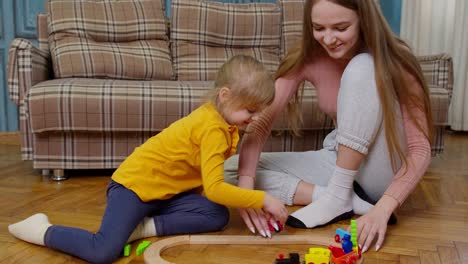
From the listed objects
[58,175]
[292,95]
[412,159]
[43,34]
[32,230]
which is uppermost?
[43,34]

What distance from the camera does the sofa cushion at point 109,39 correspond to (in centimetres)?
209

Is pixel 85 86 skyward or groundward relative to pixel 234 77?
groundward

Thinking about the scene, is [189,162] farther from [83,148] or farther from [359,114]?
[83,148]

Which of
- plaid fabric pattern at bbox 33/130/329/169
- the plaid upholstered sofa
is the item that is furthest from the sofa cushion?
plaid fabric pattern at bbox 33/130/329/169

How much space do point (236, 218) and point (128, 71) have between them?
1.11 metres

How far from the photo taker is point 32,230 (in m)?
1.07

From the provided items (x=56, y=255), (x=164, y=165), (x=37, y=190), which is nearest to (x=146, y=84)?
(x=37, y=190)

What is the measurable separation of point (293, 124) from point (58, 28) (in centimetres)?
124

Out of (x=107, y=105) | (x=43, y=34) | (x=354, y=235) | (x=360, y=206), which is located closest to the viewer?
(x=354, y=235)

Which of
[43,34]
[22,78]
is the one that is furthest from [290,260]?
[43,34]

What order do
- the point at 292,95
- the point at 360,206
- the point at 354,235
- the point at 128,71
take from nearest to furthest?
1. the point at 354,235
2. the point at 360,206
3. the point at 292,95
4. the point at 128,71

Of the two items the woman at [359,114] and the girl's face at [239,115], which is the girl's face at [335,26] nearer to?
the woman at [359,114]

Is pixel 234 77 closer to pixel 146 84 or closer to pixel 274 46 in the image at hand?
pixel 146 84

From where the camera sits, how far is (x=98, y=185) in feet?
5.54
